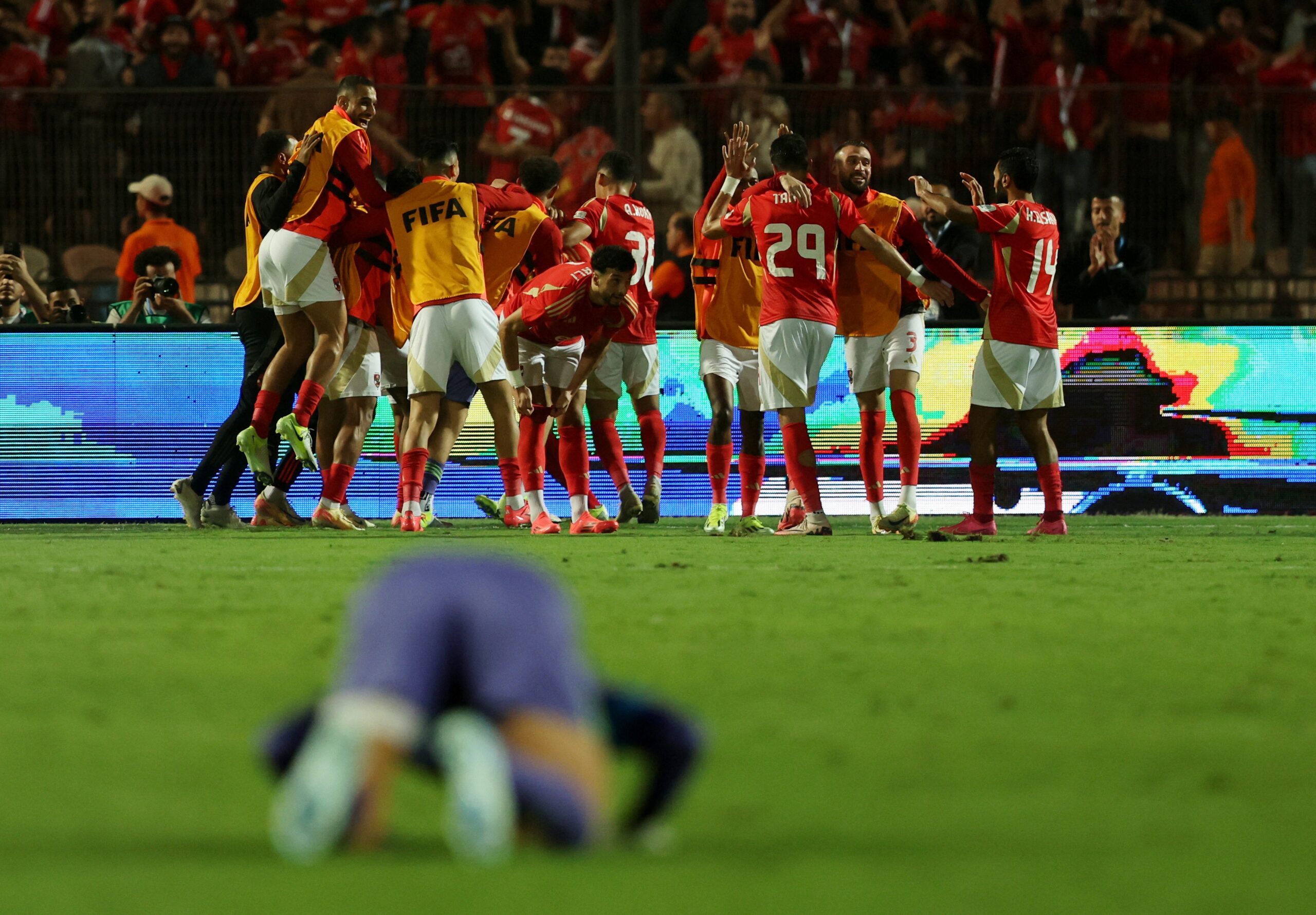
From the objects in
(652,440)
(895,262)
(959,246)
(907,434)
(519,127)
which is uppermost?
(519,127)

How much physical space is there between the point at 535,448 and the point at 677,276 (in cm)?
307

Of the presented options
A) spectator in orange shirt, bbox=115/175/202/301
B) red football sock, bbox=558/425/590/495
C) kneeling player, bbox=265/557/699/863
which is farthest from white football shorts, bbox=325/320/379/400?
kneeling player, bbox=265/557/699/863

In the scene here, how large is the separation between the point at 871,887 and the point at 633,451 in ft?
31.2

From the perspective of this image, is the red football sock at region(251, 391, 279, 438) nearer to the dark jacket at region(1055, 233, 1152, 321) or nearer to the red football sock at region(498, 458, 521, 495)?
the red football sock at region(498, 458, 521, 495)

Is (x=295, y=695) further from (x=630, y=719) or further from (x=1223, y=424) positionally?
(x=1223, y=424)

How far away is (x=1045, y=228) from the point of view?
9672mm

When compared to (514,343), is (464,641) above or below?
below

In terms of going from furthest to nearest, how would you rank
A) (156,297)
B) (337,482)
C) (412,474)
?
1. (156,297)
2. (337,482)
3. (412,474)

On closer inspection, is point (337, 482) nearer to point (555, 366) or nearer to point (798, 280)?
point (555, 366)

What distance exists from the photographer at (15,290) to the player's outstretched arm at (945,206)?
6.25 meters

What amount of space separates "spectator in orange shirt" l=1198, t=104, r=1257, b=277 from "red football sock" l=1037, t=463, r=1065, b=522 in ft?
11.8

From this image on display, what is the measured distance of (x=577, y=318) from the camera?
969 centimetres

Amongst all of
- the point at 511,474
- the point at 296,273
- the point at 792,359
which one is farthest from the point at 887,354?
the point at 296,273

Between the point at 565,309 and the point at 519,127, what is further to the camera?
the point at 519,127
